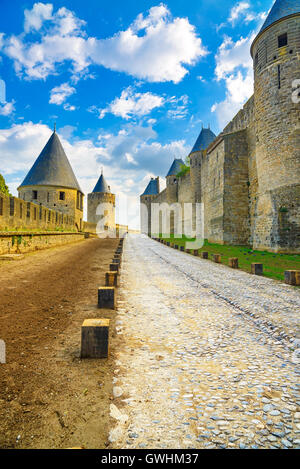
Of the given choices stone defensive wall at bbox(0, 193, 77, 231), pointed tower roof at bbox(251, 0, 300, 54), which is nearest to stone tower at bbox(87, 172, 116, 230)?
stone defensive wall at bbox(0, 193, 77, 231)

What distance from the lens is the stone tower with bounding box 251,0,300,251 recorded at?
14.0m

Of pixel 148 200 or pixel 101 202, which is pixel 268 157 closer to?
pixel 101 202

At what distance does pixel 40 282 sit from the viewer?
671 cm

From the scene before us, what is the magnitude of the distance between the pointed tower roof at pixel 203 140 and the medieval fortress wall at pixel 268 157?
14.3 m

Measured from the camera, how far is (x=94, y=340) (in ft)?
8.95

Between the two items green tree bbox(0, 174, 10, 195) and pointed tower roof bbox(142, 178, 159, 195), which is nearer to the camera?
green tree bbox(0, 174, 10, 195)

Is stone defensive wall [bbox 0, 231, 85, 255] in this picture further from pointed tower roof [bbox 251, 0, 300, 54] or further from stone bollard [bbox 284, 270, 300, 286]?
pointed tower roof [bbox 251, 0, 300, 54]

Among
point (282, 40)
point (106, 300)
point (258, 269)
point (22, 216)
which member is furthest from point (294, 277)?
A: point (282, 40)

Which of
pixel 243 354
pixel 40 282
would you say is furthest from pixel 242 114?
pixel 243 354

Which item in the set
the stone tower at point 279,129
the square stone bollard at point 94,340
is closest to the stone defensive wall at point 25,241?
the square stone bollard at point 94,340

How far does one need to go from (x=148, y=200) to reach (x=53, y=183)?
34727mm

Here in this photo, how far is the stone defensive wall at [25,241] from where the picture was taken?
10.8m

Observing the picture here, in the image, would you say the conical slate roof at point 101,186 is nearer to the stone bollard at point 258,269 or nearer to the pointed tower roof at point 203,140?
the pointed tower roof at point 203,140
